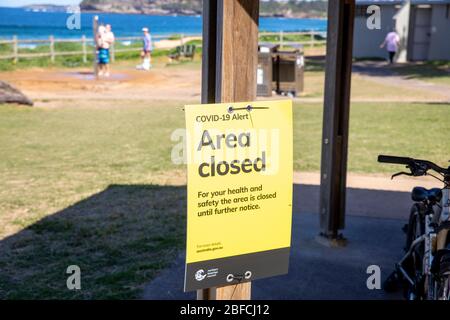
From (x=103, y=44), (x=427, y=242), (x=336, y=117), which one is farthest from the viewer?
(x=103, y=44)

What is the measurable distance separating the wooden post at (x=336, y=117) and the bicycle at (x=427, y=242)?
125cm

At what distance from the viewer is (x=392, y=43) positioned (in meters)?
31.7

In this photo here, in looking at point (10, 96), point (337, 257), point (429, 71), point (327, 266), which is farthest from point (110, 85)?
point (327, 266)

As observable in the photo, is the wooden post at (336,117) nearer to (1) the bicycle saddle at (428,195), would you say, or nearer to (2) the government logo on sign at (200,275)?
(1) the bicycle saddle at (428,195)

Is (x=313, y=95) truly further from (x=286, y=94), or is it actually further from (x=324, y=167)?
(x=324, y=167)

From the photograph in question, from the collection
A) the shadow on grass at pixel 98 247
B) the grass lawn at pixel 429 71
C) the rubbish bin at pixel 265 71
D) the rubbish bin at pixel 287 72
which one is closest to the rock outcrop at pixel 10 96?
the rubbish bin at pixel 265 71

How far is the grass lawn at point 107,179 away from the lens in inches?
227

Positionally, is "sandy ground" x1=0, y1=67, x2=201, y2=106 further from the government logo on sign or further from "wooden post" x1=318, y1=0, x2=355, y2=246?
the government logo on sign

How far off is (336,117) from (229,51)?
11.1ft

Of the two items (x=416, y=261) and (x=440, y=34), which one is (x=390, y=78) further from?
(x=416, y=261)

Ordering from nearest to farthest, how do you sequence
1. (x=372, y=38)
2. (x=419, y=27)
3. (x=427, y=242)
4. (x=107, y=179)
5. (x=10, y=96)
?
1. (x=427, y=242)
2. (x=107, y=179)
3. (x=10, y=96)
4. (x=419, y=27)
5. (x=372, y=38)

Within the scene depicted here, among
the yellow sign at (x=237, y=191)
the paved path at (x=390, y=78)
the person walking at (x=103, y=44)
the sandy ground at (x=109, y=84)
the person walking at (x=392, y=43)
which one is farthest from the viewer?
the person walking at (x=392, y=43)

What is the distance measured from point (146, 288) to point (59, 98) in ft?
48.4
